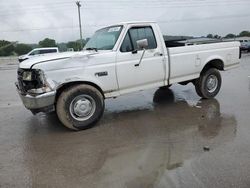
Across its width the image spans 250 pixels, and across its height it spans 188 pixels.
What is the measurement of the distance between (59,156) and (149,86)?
3.01 meters

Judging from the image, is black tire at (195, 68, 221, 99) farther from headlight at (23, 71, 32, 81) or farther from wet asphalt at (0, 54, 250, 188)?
headlight at (23, 71, 32, 81)

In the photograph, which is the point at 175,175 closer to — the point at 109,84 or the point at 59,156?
the point at 59,156

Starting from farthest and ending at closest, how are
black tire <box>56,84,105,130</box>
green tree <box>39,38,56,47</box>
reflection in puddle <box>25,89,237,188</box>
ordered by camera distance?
green tree <box>39,38,56,47</box> < black tire <box>56,84,105,130</box> < reflection in puddle <box>25,89,237,188</box>

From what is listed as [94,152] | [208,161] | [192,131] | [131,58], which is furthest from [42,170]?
[131,58]

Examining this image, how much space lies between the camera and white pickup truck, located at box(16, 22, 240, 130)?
5957 millimetres

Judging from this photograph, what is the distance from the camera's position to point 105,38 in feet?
23.6

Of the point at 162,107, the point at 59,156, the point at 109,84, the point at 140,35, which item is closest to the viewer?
the point at 59,156

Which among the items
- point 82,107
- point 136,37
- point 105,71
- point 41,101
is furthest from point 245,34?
point 41,101

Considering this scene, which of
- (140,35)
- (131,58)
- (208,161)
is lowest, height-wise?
(208,161)

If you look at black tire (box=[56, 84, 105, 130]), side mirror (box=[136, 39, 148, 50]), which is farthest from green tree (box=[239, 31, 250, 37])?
black tire (box=[56, 84, 105, 130])

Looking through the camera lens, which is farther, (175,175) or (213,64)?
(213,64)

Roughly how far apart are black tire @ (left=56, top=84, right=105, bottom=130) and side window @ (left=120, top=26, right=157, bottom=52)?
4.06ft

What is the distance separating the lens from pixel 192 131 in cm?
589

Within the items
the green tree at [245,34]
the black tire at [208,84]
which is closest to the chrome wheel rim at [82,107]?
the black tire at [208,84]
